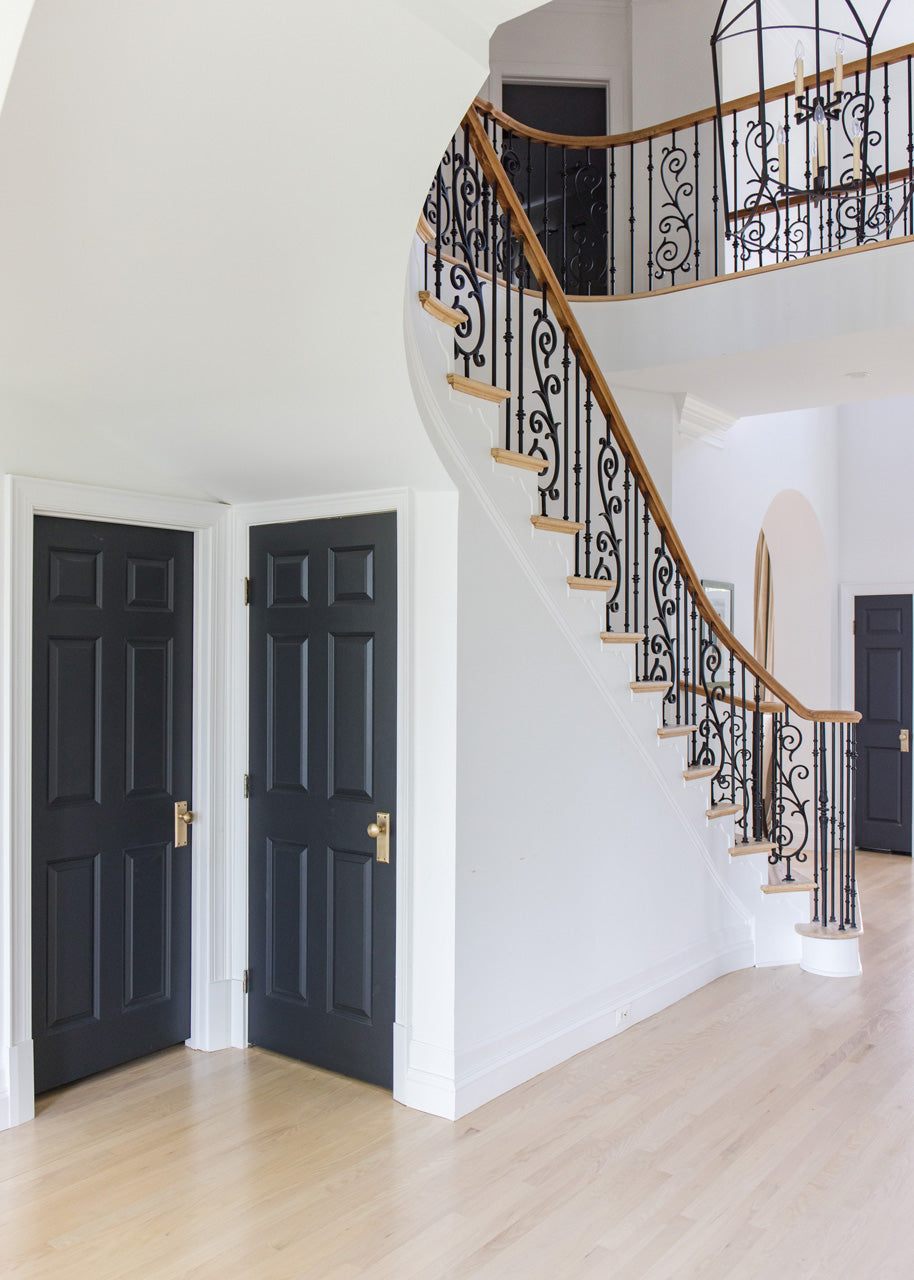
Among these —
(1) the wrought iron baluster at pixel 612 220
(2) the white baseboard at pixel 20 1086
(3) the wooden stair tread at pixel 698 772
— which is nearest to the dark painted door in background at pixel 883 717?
(1) the wrought iron baluster at pixel 612 220

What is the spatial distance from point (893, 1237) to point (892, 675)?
6163mm

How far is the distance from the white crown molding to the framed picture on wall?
2.97 feet

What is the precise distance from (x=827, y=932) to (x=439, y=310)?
146 inches

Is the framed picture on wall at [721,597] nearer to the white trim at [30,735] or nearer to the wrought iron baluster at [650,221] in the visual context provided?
the wrought iron baluster at [650,221]

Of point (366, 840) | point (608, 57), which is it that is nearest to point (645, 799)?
point (366, 840)

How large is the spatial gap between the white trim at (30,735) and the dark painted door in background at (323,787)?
154 millimetres

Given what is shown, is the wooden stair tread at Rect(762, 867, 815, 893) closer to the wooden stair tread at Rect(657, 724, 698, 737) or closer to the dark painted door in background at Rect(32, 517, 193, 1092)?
the wooden stair tread at Rect(657, 724, 698, 737)

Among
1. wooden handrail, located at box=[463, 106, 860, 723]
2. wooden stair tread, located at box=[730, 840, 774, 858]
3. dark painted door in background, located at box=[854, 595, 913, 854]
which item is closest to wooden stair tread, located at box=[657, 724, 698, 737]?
wooden handrail, located at box=[463, 106, 860, 723]

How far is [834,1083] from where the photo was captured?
13.0 ft

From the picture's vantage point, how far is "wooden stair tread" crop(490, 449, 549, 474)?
3873mm

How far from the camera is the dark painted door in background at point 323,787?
3.91 m

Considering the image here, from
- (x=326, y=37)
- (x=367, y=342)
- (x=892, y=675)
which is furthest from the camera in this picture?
(x=892, y=675)

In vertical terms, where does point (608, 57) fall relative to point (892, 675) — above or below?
above

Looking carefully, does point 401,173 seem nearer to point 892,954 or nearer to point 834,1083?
point 834,1083
